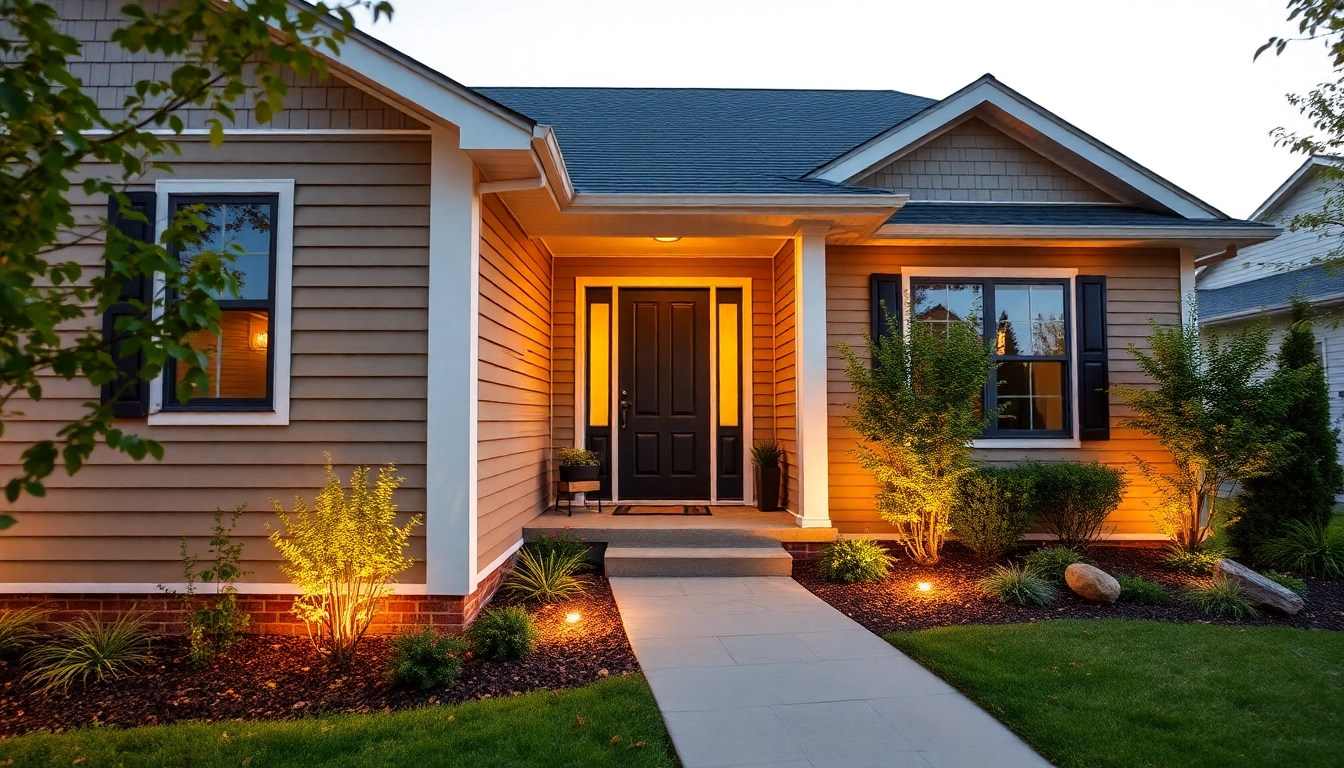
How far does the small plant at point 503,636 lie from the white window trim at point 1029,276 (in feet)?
14.5

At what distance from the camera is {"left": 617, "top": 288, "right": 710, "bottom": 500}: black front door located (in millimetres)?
7148

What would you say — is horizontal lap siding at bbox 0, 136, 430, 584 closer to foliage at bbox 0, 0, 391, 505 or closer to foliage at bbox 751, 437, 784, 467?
foliage at bbox 0, 0, 391, 505

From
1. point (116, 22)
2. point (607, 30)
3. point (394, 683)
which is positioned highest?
point (607, 30)

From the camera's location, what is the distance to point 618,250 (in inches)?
272

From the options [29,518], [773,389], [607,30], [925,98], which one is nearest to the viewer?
[29,518]

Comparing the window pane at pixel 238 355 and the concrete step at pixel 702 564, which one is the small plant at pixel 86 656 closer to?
the window pane at pixel 238 355

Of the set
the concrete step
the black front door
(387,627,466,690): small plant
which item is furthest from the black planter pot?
(387,627,466,690): small plant

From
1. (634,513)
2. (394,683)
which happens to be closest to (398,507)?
(394,683)

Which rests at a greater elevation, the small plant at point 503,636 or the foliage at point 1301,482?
the foliage at point 1301,482

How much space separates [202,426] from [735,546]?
3.81 meters

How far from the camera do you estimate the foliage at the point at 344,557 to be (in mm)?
3727

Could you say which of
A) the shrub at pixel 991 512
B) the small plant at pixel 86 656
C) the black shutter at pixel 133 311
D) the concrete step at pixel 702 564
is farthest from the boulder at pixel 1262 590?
the black shutter at pixel 133 311

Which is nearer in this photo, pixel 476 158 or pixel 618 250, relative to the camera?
pixel 476 158

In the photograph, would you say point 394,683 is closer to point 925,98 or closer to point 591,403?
point 591,403
